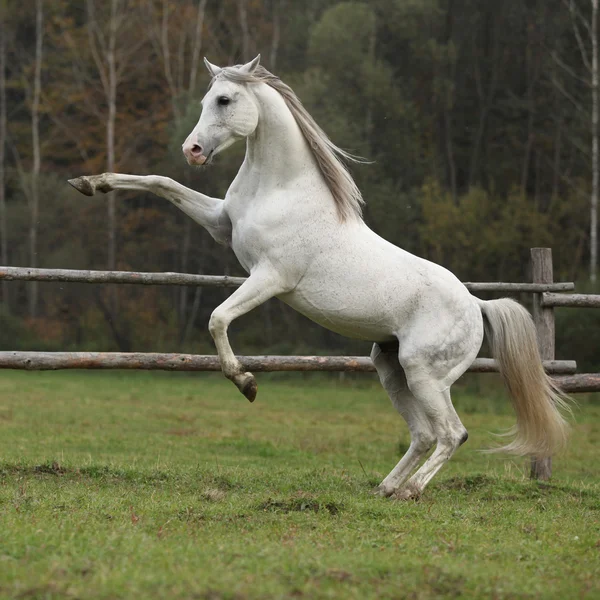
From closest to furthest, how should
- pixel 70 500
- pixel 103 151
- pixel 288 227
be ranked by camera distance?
pixel 70 500 → pixel 288 227 → pixel 103 151

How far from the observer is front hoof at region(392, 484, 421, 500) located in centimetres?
579

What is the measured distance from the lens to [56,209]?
87.9ft

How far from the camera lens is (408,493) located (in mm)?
5801

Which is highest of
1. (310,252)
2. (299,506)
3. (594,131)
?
(594,131)

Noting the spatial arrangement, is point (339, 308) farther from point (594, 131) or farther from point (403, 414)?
point (594, 131)

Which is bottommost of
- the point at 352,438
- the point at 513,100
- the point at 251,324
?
the point at 251,324

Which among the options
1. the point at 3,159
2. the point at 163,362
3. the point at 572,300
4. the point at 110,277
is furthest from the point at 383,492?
the point at 3,159

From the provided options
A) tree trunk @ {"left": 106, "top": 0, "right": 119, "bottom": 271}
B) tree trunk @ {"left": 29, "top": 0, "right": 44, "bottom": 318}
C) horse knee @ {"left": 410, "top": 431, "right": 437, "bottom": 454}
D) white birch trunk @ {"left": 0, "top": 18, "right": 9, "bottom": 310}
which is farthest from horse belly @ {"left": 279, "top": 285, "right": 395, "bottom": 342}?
white birch trunk @ {"left": 0, "top": 18, "right": 9, "bottom": 310}

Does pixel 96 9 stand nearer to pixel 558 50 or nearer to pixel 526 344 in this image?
pixel 558 50

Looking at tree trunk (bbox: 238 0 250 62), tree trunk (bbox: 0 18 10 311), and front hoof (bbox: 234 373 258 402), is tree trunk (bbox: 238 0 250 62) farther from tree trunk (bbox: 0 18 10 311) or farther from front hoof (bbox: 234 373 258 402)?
front hoof (bbox: 234 373 258 402)

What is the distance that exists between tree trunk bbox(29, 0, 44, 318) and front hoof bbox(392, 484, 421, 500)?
2066 cm

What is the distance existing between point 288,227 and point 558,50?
22.3 meters

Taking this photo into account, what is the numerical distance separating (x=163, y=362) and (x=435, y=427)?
1.91 meters

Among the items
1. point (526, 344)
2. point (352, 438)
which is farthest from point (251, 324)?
point (526, 344)
